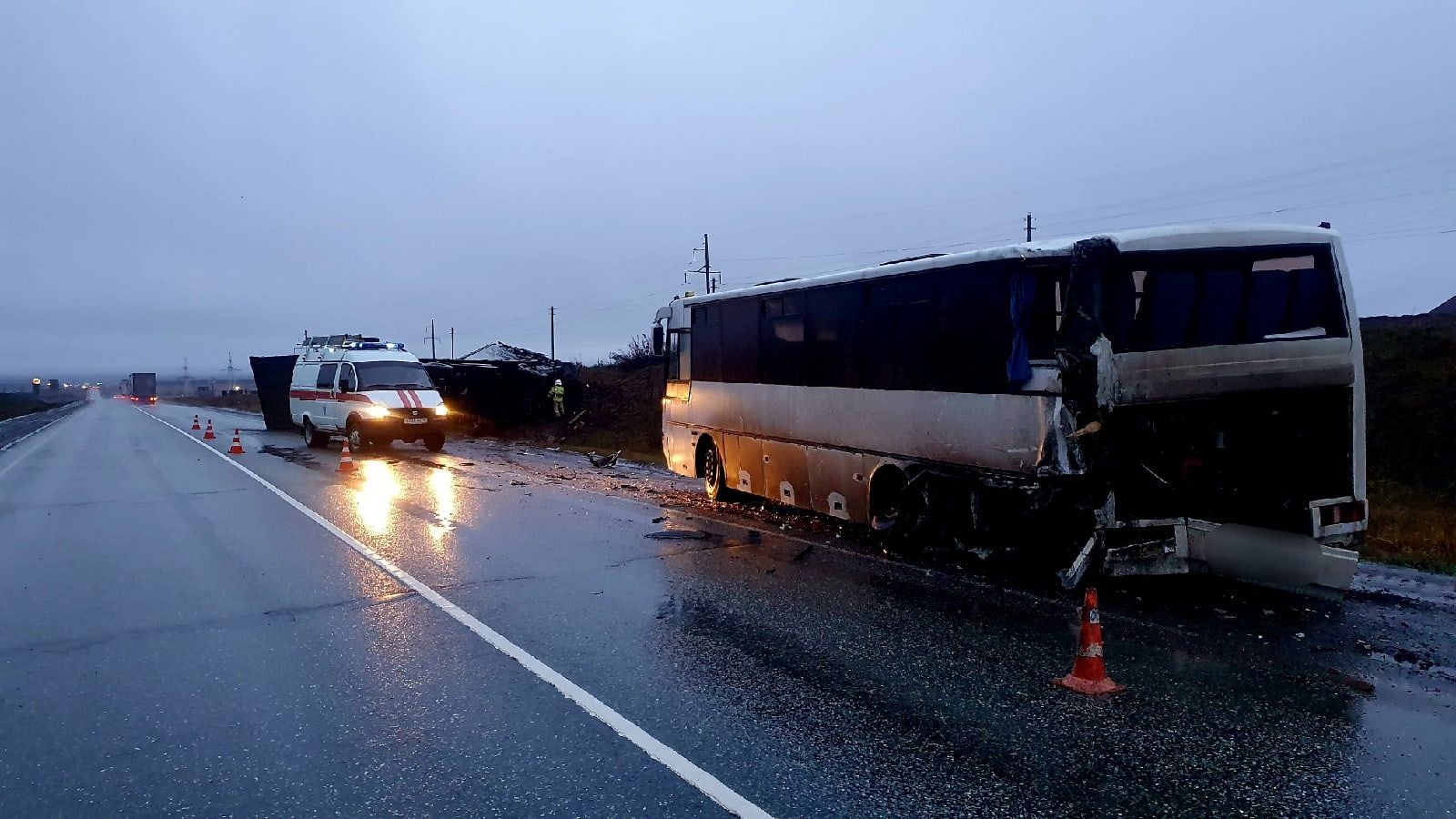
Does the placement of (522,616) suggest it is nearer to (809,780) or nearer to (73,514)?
(809,780)

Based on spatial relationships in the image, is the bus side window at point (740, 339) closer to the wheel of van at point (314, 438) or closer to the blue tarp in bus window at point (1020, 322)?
the blue tarp in bus window at point (1020, 322)

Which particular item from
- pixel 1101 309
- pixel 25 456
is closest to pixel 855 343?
pixel 1101 309

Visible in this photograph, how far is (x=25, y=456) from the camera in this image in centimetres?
2431

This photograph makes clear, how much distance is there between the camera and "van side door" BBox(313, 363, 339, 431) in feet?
74.5

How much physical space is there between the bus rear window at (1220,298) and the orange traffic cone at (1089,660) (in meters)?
2.80

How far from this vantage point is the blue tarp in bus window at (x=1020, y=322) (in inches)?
301

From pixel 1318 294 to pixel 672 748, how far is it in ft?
22.7

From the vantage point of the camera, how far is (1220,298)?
7.70 metres

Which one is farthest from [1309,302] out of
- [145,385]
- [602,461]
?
[145,385]

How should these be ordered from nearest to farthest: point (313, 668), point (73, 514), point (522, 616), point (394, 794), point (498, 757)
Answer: point (394, 794), point (498, 757), point (313, 668), point (522, 616), point (73, 514)

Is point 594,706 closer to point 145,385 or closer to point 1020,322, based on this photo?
point 1020,322

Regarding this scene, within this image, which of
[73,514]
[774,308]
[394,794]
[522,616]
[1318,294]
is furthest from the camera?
[73,514]

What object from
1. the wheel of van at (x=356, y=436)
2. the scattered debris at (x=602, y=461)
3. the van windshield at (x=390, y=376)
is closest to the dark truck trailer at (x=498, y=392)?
the van windshield at (x=390, y=376)

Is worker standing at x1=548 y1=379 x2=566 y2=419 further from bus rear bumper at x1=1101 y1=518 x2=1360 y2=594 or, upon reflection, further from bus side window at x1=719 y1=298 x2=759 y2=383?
bus rear bumper at x1=1101 y1=518 x2=1360 y2=594
